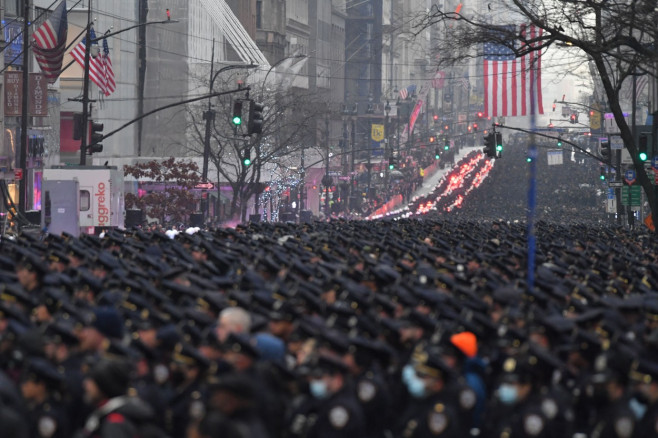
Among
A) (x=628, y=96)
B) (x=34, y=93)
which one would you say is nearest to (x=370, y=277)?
(x=34, y=93)

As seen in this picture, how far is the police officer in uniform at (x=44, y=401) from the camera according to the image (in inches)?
385

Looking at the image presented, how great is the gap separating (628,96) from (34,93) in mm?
61866

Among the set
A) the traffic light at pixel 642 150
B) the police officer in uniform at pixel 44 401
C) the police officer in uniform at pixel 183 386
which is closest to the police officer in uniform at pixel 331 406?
the police officer in uniform at pixel 183 386

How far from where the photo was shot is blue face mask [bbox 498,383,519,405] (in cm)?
1054

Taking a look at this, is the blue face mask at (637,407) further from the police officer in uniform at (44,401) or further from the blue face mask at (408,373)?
the police officer in uniform at (44,401)

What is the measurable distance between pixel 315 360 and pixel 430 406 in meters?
0.95

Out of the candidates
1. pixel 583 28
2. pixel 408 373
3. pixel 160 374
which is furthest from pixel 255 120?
pixel 160 374

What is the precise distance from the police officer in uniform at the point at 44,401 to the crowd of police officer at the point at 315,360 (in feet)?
0.05

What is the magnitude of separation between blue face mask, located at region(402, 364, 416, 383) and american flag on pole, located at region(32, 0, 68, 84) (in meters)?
38.4

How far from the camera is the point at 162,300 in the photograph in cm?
1418

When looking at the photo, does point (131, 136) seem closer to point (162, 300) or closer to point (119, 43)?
point (119, 43)

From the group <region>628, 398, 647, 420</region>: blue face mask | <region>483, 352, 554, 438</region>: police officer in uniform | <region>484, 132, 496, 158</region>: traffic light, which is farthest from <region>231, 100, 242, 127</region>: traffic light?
<region>628, 398, 647, 420</region>: blue face mask

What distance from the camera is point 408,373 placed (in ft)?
35.9

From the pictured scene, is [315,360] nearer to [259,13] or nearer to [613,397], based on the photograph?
[613,397]
